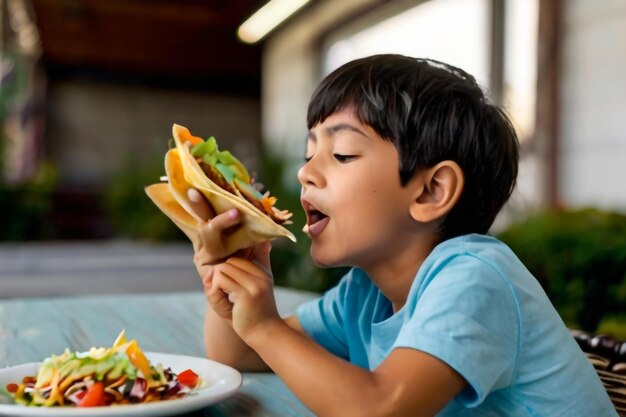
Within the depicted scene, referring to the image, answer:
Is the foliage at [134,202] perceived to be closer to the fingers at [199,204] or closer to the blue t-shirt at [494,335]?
the fingers at [199,204]

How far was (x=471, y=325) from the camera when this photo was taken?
834mm

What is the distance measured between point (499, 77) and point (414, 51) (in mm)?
1419

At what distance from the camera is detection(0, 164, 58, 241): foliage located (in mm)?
6250

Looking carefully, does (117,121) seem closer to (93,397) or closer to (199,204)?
(199,204)

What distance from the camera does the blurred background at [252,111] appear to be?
3.50 metres

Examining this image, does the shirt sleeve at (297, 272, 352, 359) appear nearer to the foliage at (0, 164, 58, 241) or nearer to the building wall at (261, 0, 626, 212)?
the building wall at (261, 0, 626, 212)

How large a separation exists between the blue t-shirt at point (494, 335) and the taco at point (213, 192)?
0.20m

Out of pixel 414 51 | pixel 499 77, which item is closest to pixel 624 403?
pixel 499 77

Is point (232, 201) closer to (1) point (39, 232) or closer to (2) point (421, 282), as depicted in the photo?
(2) point (421, 282)

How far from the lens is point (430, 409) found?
0.81m

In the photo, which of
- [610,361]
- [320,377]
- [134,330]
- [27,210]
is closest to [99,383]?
[320,377]

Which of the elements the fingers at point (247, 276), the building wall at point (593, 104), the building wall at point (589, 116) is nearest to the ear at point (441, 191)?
the fingers at point (247, 276)

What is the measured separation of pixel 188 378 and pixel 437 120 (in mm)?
485

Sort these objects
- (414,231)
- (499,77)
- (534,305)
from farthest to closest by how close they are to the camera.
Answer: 1. (499,77)
2. (414,231)
3. (534,305)
